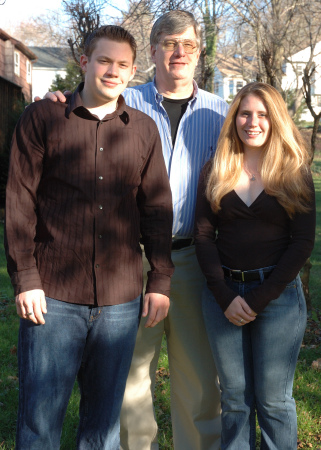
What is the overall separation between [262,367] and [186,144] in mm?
1378

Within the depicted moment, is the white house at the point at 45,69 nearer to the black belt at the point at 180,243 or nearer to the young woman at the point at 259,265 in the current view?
the black belt at the point at 180,243

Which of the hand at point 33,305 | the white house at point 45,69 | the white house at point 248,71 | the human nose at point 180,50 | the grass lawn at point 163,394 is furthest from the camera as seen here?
the white house at point 45,69

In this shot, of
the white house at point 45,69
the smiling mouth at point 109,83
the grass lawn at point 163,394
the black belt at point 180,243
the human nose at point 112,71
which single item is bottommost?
the grass lawn at point 163,394

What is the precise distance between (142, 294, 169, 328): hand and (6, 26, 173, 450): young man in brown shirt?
0.10 metres

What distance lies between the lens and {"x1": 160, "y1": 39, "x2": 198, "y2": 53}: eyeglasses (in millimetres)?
3244

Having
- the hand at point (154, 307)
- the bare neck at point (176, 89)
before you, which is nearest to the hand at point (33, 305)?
the hand at point (154, 307)

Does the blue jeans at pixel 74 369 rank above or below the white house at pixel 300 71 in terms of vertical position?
below

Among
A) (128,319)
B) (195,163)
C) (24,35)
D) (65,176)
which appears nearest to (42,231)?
(65,176)

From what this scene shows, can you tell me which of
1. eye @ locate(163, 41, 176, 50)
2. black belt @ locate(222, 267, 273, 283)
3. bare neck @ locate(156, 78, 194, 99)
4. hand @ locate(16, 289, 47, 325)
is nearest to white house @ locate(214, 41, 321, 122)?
bare neck @ locate(156, 78, 194, 99)

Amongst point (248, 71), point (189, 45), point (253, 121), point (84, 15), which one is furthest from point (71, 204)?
point (248, 71)

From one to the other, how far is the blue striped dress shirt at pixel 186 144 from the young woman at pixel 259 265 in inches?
11.1

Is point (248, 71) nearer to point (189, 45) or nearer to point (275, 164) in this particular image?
point (189, 45)

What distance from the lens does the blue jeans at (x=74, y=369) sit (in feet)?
8.21

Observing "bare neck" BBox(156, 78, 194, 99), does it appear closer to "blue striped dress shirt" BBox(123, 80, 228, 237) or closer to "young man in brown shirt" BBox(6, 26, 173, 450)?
"blue striped dress shirt" BBox(123, 80, 228, 237)
